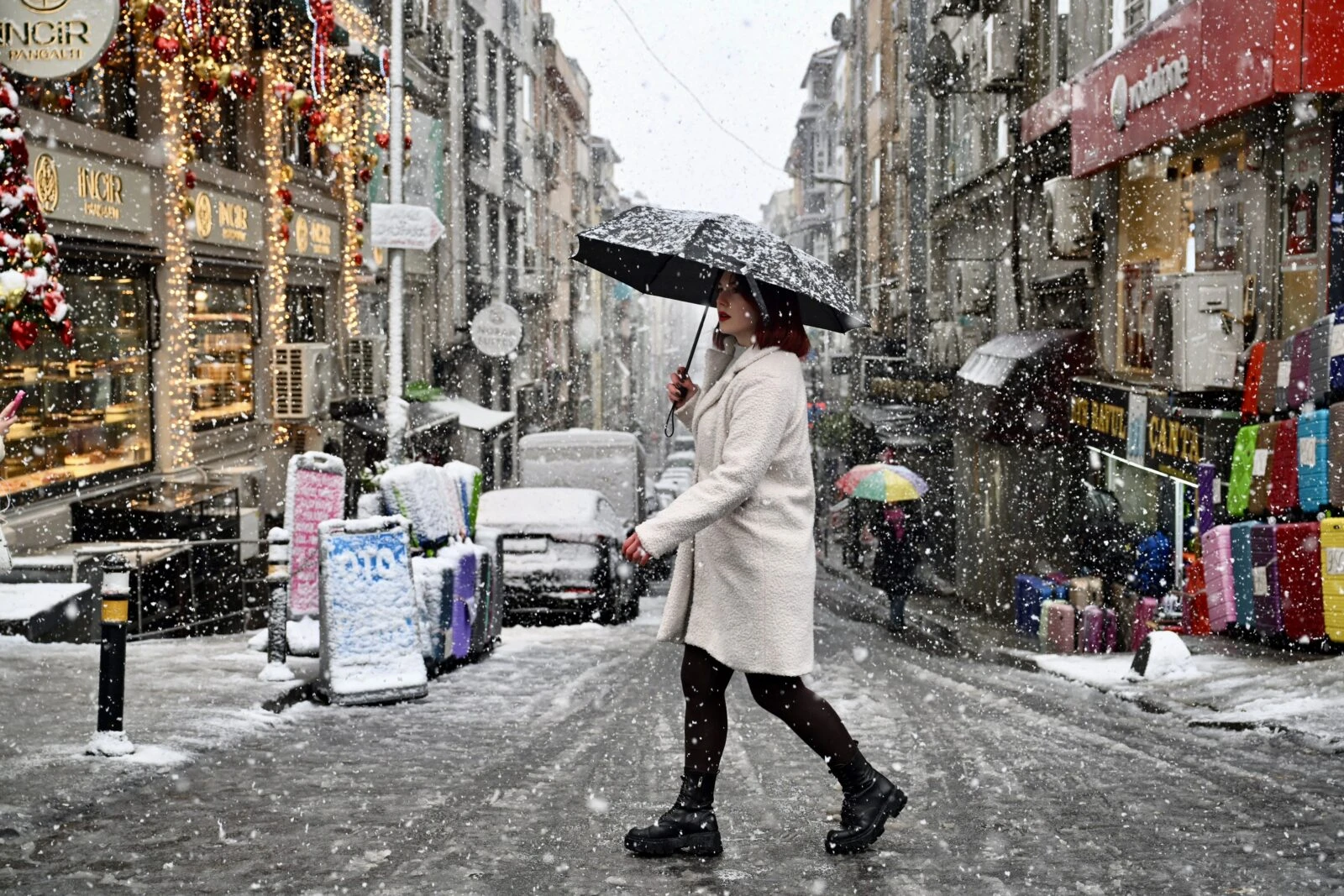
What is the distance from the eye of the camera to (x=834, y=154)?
76250 mm

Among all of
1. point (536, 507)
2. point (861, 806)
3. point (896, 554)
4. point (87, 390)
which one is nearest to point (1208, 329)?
point (896, 554)

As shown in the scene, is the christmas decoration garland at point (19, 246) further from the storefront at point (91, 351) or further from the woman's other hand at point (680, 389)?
the storefront at point (91, 351)

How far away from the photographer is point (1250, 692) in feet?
29.8

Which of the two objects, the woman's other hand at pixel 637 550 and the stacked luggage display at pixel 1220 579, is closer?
the woman's other hand at pixel 637 550

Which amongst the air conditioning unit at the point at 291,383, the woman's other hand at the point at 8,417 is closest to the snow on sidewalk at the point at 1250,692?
the woman's other hand at the point at 8,417

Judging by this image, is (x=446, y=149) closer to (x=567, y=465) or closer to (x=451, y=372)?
(x=451, y=372)

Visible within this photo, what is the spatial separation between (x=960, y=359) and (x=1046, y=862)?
88.1 ft

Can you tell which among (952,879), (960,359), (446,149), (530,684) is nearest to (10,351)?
(530,684)

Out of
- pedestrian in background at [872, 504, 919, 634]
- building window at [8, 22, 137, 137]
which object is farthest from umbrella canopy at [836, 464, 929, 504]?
building window at [8, 22, 137, 137]

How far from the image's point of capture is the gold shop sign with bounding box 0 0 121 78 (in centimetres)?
1000

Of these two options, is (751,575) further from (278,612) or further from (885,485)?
(885,485)

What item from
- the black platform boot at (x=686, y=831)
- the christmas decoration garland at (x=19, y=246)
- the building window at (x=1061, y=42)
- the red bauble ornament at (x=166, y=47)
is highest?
the building window at (x=1061, y=42)

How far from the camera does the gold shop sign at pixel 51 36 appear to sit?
10000mm

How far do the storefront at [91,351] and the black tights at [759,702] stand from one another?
11013mm
